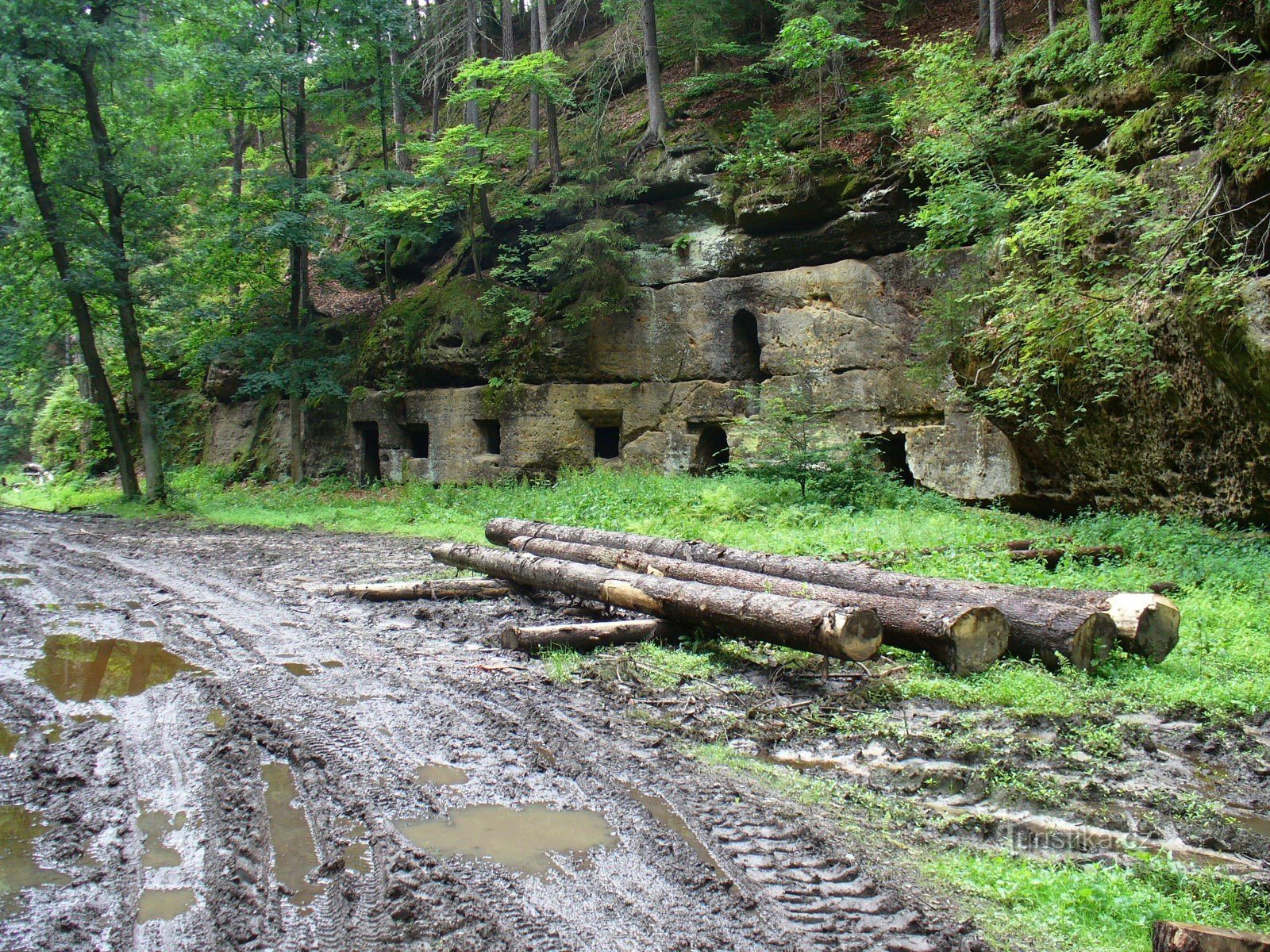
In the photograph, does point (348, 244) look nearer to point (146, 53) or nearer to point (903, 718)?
point (146, 53)

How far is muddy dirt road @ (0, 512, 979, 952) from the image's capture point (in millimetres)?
2941

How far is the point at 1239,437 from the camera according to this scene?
9039 millimetres

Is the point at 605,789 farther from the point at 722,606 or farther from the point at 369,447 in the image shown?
the point at 369,447

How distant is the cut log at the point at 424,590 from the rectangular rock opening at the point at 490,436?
10504 millimetres

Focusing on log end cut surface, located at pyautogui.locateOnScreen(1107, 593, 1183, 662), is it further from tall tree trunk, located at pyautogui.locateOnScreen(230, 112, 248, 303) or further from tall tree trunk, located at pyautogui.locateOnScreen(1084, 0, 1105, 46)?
tall tree trunk, located at pyautogui.locateOnScreen(230, 112, 248, 303)

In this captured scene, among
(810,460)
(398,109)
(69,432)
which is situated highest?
(398,109)

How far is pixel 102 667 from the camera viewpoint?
6.36 m

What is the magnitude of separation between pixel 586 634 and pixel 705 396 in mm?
11463

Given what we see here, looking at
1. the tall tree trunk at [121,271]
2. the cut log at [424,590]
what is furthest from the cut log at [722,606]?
the tall tree trunk at [121,271]

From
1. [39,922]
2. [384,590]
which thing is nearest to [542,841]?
[39,922]

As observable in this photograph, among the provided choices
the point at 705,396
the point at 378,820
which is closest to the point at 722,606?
the point at 378,820

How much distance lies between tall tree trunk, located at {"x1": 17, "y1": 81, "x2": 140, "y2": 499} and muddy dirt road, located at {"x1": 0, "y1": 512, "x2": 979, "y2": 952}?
610 inches

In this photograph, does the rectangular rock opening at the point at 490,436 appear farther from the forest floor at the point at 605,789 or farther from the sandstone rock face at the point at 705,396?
the forest floor at the point at 605,789

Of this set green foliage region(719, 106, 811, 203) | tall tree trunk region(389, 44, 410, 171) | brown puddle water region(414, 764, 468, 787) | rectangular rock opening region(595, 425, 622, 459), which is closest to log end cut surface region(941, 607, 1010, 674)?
brown puddle water region(414, 764, 468, 787)
